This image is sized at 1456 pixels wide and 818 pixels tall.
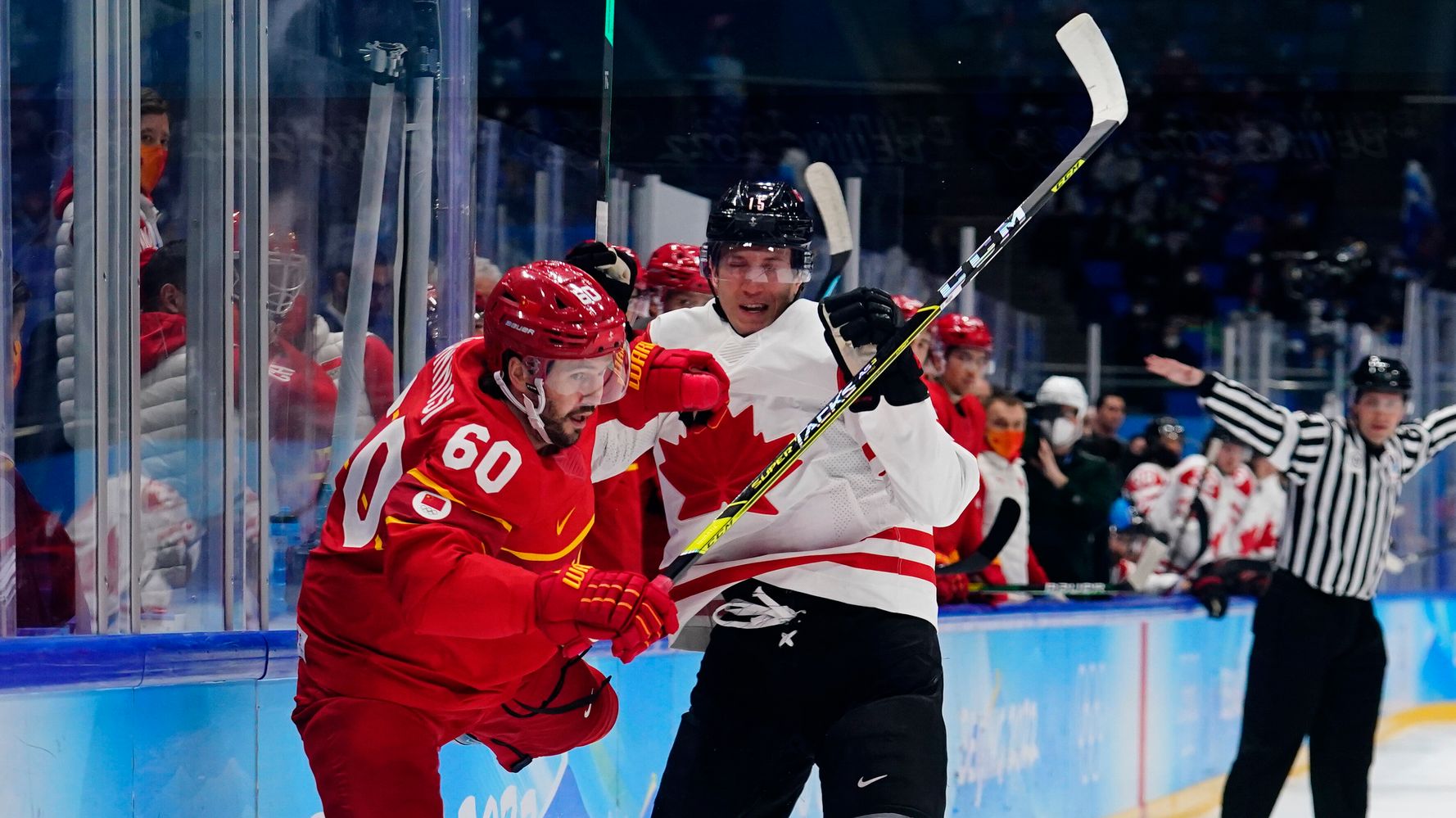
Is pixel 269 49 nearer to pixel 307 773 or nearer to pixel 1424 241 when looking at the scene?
pixel 307 773

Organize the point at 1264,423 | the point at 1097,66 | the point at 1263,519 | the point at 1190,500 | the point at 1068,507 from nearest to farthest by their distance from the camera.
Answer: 1. the point at 1097,66
2. the point at 1264,423
3. the point at 1068,507
4. the point at 1190,500
5. the point at 1263,519

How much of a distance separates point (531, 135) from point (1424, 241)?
28.5 feet

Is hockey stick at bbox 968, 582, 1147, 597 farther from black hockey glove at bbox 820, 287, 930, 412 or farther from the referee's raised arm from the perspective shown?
black hockey glove at bbox 820, 287, 930, 412

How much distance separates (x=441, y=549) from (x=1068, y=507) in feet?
11.1

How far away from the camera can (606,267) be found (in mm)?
2412

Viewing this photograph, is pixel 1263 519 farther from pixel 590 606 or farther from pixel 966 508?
pixel 590 606

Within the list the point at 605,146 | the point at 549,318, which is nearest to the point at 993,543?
the point at 605,146

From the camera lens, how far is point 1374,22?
1082cm

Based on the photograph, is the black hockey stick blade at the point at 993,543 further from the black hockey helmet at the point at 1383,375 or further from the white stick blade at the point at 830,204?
the white stick blade at the point at 830,204

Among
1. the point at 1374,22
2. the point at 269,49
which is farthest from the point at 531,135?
the point at 1374,22

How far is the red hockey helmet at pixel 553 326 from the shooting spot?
181 cm

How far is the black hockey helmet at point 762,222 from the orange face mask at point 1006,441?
7.71 ft

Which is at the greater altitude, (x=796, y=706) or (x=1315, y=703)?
(x=796, y=706)

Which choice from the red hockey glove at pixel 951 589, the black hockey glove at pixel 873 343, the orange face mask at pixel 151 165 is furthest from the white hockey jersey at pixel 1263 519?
the orange face mask at pixel 151 165
